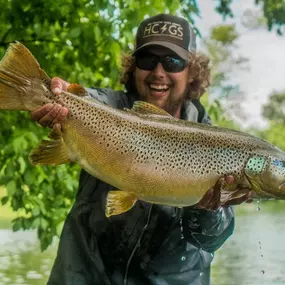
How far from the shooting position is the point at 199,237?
147 inches

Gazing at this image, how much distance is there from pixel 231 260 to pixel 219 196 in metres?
13.2

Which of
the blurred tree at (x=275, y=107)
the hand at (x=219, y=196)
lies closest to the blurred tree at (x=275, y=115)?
the blurred tree at (x=275, y=107)

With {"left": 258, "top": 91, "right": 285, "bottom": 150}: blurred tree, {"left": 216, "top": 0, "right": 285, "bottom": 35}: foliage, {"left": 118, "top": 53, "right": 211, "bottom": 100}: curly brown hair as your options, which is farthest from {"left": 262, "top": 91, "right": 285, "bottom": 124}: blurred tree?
{"left": 118, "top": 53, "right": 211, "bottom": 100}: curly brown hair

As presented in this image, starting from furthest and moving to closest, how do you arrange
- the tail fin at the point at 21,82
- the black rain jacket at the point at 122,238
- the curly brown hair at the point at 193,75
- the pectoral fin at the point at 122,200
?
the curly brown hair at the point at 193,75
the black rain jacket at the point at 122,238
the pectoral fin at the point at 122,200
the tail fin at the point at 21,82

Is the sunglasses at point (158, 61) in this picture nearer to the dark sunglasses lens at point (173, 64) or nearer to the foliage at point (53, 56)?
the dark sunglasses lens at point (173, 64)

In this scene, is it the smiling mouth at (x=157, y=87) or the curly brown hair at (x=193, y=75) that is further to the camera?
the curly brown hair at (x=193, y=75)

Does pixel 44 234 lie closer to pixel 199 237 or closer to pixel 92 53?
pixel 92 53

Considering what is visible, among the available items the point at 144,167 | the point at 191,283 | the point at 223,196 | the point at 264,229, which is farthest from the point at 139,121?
the point at 264,229

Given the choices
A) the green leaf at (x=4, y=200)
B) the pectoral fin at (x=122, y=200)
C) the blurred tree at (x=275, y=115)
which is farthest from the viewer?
the blurred tree at (x=275, y=115)

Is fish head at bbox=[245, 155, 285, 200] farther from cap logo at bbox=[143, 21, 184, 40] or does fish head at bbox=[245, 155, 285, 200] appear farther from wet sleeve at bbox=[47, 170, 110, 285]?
cap logo at bbox=[143, 21, 184, 40]

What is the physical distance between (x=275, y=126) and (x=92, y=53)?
185 ft

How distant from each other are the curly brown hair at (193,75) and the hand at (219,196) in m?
0.74

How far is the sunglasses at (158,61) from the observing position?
12.6 ft

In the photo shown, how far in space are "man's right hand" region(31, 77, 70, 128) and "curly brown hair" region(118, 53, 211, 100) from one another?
787mm
